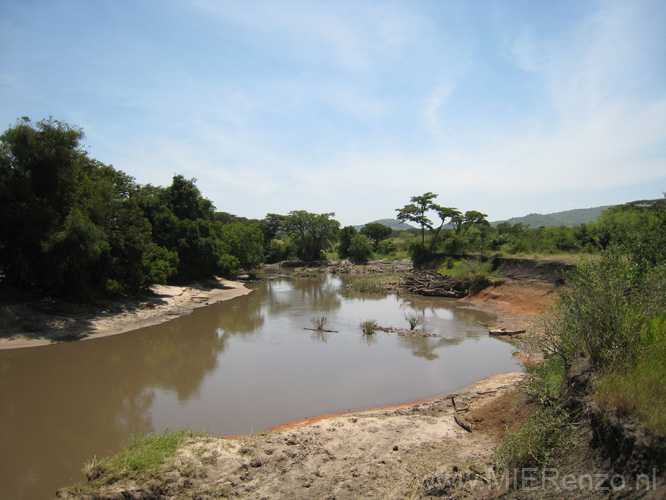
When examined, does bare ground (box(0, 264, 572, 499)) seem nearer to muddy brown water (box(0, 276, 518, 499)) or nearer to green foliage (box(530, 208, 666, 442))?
green foliage (box(530, 208, 666, 442))

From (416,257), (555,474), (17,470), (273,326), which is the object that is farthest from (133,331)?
(416,257)

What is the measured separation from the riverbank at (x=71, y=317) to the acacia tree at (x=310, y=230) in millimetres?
34461

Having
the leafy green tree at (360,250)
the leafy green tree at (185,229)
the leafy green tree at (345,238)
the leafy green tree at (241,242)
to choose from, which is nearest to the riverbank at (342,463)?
the leafy green tree at (185,229)

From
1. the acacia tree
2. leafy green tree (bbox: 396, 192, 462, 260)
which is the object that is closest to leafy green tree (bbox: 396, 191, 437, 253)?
leafy green tree (bbox: 396, 192, 462, 260)

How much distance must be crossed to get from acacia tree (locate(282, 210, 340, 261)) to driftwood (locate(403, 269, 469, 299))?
91.2 ft

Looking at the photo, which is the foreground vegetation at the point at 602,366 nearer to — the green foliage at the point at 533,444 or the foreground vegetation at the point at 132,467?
the green foliage at the point at 533,444

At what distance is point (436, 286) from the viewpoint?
27.5 meters

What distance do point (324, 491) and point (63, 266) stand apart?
619 inches

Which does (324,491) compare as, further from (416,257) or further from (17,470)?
(416,257)

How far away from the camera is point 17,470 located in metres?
6.30

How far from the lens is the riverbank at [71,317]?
13953 millimetres

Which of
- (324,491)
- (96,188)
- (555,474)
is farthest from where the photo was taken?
(96,188)

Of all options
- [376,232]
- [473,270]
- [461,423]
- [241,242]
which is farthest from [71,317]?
[376,232]

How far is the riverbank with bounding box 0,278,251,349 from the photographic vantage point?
45.8ft
